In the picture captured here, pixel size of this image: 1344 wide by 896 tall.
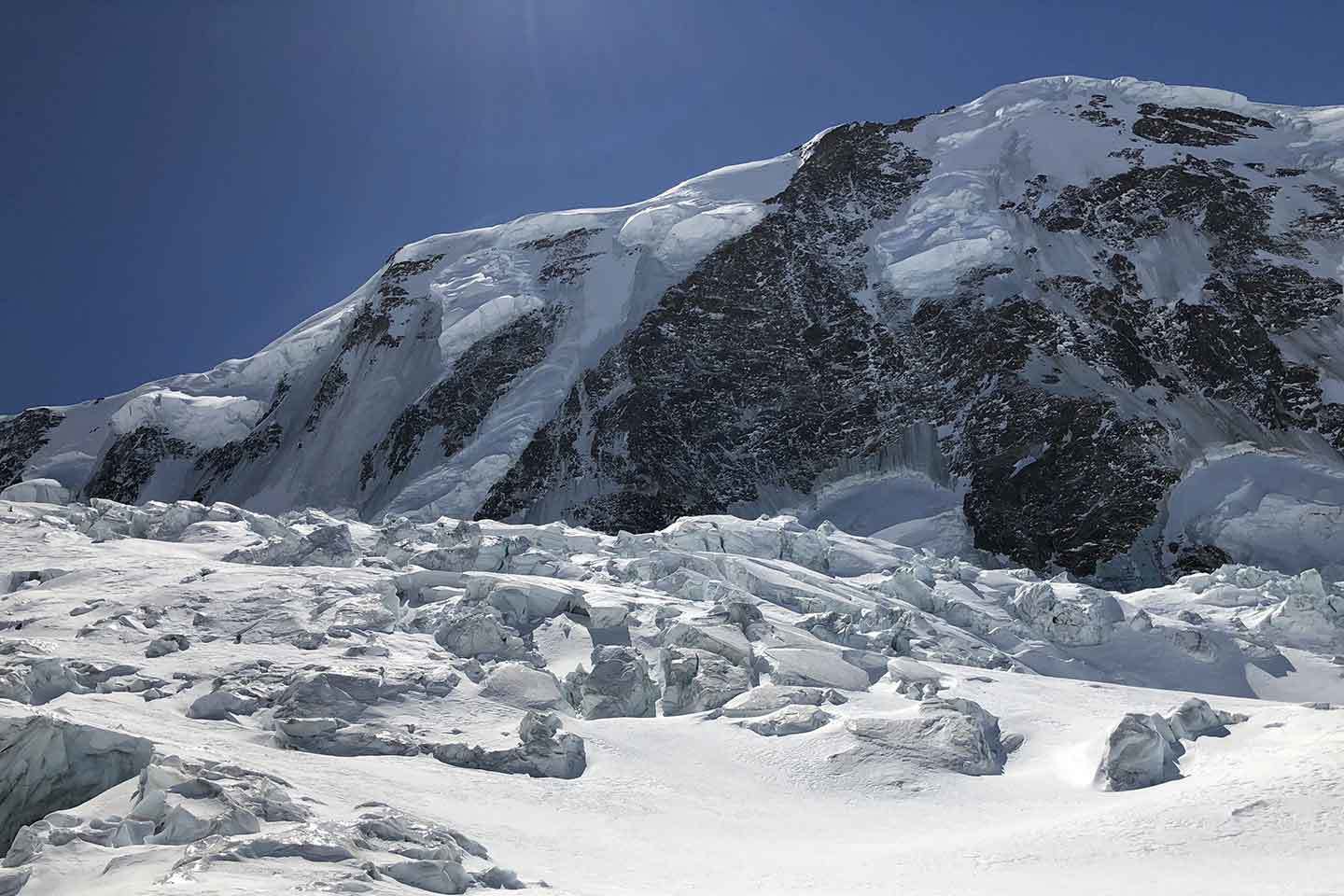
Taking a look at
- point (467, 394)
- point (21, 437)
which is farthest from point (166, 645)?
point (21, 437)

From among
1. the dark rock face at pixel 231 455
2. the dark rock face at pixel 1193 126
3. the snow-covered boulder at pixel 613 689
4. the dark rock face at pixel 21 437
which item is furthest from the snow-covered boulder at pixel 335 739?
the dark rock face at pixel 21 437

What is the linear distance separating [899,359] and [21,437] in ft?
251

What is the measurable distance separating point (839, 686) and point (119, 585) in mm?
13965

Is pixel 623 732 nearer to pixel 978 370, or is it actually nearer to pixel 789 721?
pixel 789 721

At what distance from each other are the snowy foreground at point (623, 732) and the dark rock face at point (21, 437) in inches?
2894

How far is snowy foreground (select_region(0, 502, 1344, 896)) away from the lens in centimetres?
839

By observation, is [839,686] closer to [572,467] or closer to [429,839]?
[429,839]

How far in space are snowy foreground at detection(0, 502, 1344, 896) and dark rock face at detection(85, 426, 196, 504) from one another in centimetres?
6118

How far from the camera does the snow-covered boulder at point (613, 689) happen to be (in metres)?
14.9

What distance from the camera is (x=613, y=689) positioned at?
15133 mm

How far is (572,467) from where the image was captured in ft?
198

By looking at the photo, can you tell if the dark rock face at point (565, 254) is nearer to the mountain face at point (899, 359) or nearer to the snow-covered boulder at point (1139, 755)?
the mountain face at point (899, 359)

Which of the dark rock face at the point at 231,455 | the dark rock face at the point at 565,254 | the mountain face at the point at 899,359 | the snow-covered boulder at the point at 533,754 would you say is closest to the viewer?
the snow-covered boulder at the point at 533,754

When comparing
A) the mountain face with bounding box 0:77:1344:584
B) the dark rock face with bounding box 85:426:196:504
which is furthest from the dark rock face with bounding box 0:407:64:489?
the dark rock face with bounding box 85:426:196:504
